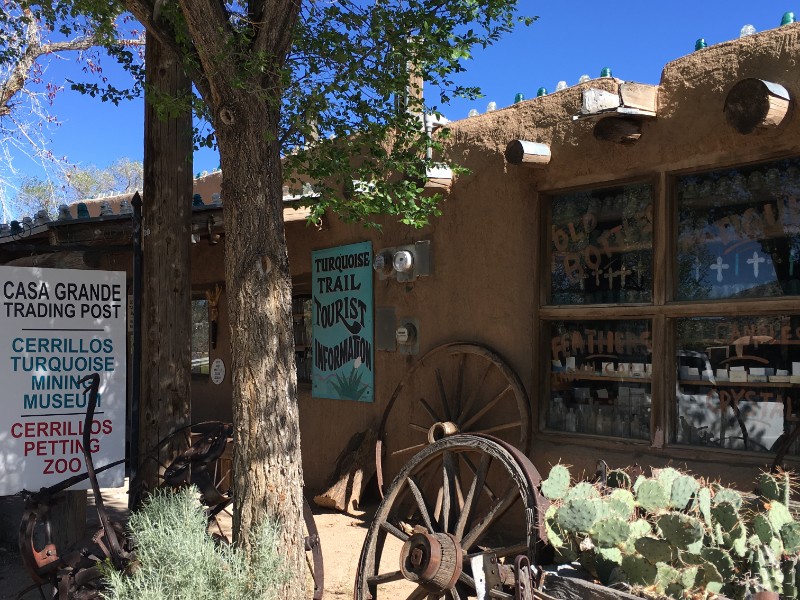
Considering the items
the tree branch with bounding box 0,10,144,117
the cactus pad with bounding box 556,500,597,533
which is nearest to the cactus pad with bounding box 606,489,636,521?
the cactus pad with bounding box 556,500,597,533

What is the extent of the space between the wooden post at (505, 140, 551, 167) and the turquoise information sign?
7.39 ft

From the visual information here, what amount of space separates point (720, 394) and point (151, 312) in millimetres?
3881

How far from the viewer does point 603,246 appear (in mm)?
5973

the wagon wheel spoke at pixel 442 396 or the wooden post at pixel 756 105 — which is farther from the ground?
the wooden post at pixel 756 105

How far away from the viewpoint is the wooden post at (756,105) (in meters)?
4.71

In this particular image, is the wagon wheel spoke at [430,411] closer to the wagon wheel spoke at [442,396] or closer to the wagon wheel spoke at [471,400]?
the wagon wheel spoke at [442,396]

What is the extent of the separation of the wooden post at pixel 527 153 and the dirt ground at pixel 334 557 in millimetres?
3119

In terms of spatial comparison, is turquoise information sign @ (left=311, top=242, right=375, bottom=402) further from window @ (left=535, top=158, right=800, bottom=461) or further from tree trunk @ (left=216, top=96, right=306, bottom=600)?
tree trunk @ (left=216, top=96, right=306, bottom=600)

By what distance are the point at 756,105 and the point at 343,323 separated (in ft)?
15.1

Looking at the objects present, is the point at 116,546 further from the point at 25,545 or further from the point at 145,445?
the point at 145,445

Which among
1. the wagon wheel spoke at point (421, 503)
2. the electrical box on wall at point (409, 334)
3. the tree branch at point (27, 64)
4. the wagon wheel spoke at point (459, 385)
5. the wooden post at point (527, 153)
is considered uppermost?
the tree branch at point (27, 64)

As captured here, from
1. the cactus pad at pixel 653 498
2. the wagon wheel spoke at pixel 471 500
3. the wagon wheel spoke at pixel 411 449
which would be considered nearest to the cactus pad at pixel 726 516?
the cactus pad at pixel 653 498

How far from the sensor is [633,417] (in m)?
5.76

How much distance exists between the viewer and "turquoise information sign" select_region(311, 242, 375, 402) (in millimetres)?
7953
